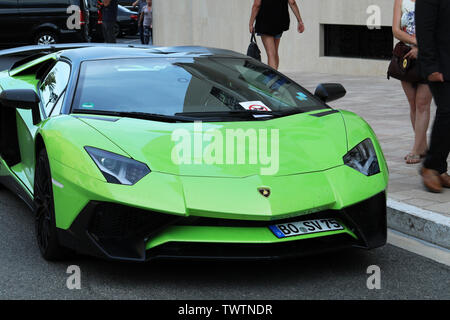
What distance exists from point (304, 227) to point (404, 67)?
3.15m

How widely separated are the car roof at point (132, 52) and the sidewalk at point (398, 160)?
1.56 meters

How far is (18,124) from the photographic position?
5.83m

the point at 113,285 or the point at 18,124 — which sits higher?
the point at 18,124

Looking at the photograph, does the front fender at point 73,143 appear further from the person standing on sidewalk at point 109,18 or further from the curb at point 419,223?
the person standing on sidewalk at point 109,18

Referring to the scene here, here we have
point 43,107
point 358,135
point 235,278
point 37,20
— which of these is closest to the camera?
point 235,278

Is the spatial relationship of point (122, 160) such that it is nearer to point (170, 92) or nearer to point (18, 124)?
point (170, 92)

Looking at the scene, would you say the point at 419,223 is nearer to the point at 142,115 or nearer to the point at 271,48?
the point at 142,115

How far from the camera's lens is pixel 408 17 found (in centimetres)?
688

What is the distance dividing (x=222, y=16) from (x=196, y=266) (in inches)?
595

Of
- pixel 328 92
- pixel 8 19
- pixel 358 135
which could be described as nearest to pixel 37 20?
pixel 8 19

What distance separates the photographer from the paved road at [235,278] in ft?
13.4

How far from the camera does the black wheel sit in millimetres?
4484

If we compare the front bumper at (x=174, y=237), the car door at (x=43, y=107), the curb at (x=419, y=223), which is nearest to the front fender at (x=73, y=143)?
the front bumper at (x=174, y=237)
